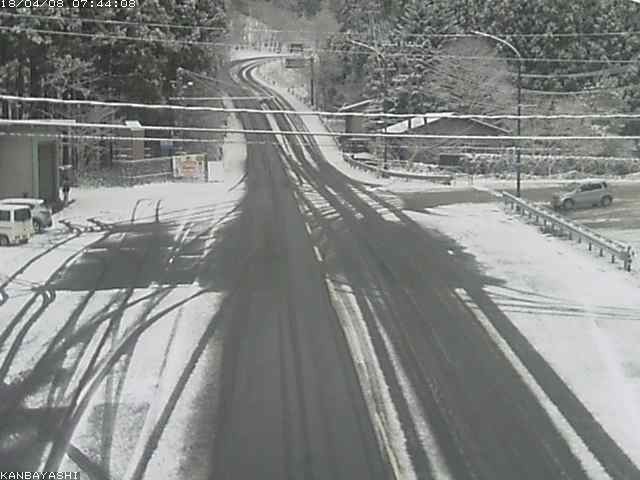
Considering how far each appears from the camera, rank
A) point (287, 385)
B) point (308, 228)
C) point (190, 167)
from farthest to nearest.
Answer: point (190, 167) → point (308, 228) → point (287, 385)

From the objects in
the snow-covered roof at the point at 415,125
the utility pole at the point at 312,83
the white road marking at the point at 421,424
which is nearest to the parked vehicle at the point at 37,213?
the white road marking at the point at 421,424

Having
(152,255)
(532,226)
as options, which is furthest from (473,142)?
(152,255)

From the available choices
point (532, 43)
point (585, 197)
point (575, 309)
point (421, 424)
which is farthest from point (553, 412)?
point (532, 43)

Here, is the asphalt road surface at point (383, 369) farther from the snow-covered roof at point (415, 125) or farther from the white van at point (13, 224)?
the snow-covered roof at point (415, 125)

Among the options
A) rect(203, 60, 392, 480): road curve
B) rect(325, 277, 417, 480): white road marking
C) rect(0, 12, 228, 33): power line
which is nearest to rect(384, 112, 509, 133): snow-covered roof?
rect(0, 12, 228, 33): power line

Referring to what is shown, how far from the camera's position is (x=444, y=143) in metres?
65.1

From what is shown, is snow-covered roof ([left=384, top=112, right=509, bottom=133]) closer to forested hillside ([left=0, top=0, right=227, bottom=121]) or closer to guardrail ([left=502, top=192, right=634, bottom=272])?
forested hillside ([left=0, top=0, right=227, bottom=121])

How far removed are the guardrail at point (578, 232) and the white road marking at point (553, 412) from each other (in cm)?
705

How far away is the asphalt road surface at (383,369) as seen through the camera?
38.9ft

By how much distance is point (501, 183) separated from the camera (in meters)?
54.4

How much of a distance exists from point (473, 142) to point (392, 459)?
56156 mm

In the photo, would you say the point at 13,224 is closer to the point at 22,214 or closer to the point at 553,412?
the point at 22,214

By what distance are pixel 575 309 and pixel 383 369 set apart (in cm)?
639

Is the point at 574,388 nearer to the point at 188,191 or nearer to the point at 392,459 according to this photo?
the point at 392,459
